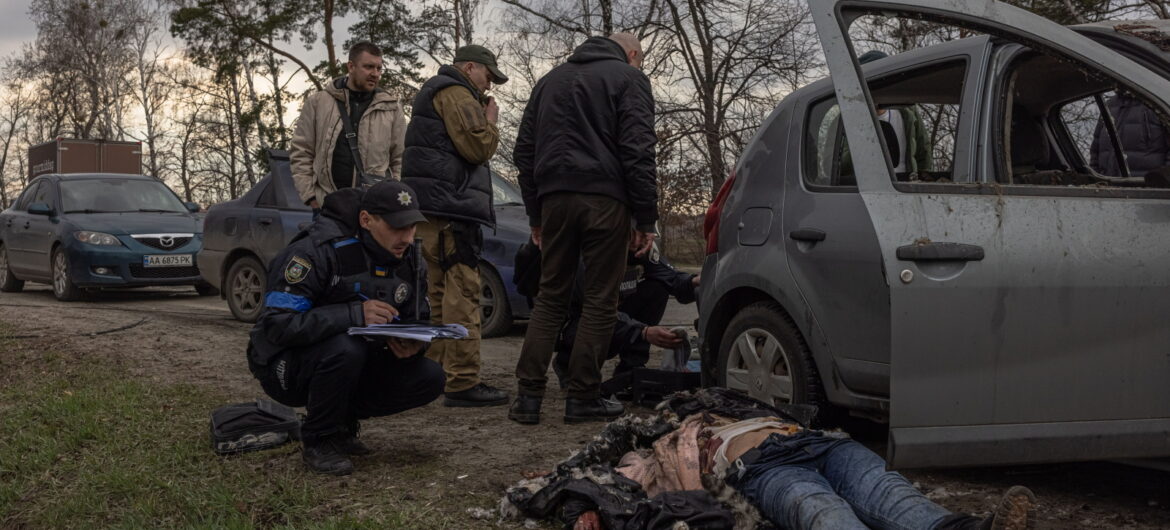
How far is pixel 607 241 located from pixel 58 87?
51.6 metres

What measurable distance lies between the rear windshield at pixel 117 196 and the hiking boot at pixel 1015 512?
41.0 feet

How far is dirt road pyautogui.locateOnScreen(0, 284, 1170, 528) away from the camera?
3.86 meters

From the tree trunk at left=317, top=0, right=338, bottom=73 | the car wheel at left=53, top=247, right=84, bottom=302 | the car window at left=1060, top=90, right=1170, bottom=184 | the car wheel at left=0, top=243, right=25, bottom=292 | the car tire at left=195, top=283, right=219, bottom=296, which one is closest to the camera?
the car window at left=1060, top=90, right=1170, bottom=184

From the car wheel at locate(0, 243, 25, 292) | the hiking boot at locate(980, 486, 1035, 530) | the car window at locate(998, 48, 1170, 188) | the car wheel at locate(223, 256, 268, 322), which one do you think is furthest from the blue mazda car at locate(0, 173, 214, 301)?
the hiking boot at locate(980, 486, 1035, 530)

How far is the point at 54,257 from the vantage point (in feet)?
42.3

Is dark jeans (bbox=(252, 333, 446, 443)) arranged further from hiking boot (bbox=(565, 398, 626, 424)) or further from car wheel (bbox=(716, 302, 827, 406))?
car wheel (bbox=(716, 302, 827, 406))

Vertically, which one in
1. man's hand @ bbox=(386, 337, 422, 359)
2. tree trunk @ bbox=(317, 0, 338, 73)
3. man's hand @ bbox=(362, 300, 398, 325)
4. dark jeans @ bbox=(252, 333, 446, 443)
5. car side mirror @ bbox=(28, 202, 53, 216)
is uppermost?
tree trunk @ bbox=(317, 0, 338, 73)

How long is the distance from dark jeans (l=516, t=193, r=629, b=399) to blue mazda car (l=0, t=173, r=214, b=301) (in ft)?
27.7

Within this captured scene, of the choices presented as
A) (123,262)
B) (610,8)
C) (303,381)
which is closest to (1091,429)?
(303,381)

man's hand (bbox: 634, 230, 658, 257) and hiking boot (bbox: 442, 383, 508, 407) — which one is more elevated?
man's hand (bbox: 634, 230, 658, 257)

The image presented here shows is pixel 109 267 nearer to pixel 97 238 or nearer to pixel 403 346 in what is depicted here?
pixel 97 238

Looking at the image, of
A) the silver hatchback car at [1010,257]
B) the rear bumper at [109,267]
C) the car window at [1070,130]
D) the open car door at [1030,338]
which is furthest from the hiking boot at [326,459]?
the rear bumper at [109,267]

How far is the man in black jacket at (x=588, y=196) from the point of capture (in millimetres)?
5074

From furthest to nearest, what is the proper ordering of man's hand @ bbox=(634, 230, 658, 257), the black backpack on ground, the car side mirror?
the car side mirror, man's hand @ bbox=(634, 230, 658, 257), the black backpack on ground
